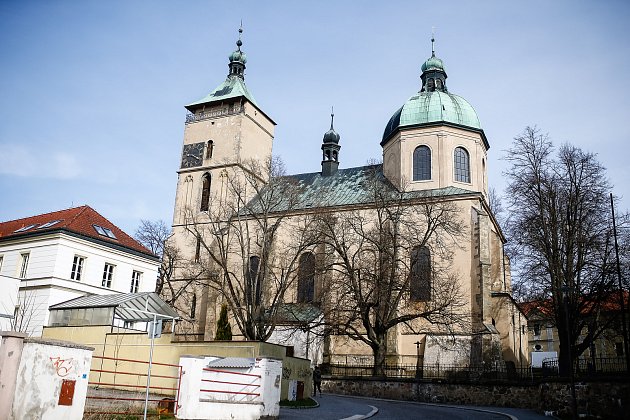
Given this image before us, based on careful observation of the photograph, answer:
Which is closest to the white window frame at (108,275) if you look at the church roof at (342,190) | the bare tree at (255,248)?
the bare tree at (255,248)

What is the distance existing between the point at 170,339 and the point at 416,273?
49.2ft

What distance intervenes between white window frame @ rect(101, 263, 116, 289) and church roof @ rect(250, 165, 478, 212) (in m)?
10.9

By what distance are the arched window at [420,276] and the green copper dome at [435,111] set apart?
8.73m

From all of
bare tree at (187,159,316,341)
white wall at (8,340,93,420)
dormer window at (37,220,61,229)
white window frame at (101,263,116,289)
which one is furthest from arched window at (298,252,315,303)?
white wall at (8,340,93,420)

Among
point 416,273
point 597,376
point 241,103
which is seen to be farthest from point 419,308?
point 241,103

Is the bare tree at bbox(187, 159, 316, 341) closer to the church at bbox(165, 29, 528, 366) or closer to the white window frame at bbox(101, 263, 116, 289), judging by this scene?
the church at bbox(165, 29, 528, 366)

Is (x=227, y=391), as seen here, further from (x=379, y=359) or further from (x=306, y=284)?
(x=306, y=284)

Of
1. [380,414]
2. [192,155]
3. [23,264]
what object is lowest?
[380,414]

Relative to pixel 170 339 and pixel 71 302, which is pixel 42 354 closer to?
pixel 170 339

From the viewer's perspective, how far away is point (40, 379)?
35.9ft

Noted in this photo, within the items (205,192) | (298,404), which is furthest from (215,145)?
(298,404)

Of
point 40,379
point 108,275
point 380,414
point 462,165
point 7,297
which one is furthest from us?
point 462,165

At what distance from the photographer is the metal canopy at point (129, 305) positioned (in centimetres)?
2385

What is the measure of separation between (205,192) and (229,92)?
26.3ft
